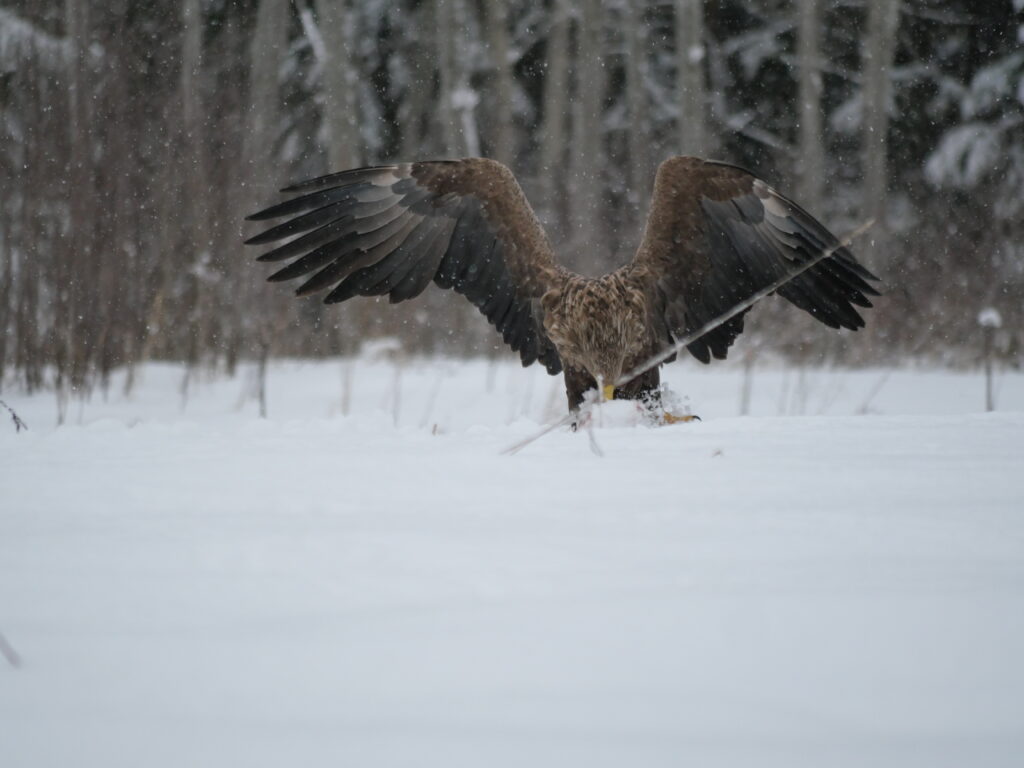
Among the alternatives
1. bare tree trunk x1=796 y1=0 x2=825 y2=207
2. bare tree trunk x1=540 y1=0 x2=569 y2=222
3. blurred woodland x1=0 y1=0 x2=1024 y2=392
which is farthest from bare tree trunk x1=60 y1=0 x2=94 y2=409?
bare tree trunk x1=796 y1=0 x2=825 y2=207

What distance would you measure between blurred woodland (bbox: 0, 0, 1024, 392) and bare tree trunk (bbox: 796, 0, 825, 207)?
0.14 feet

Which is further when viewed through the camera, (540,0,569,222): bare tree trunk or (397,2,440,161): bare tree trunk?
(397,2,440,161): bare tree trunk

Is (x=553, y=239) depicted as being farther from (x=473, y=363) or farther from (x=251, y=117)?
(x=251, y=117)

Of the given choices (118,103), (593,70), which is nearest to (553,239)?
(593,70)

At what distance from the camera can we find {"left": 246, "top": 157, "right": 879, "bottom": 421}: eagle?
→ 3.25m

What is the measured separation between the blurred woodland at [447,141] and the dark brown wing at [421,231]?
4.72 feet

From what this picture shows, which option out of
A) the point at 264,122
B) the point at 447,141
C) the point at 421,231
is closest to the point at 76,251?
the point at 421,231

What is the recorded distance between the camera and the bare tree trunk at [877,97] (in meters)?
12.2

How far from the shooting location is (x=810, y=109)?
12633 millimetres

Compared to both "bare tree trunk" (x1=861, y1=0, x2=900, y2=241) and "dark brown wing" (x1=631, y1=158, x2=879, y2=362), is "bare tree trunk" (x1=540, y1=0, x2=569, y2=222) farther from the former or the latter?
"dark brown wing" (x1=631, y1=158, x2=879, y2=362)

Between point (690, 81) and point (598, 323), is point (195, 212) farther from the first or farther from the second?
point (690, 81)

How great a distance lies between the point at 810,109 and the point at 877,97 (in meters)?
0.93

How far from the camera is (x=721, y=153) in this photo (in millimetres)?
15906

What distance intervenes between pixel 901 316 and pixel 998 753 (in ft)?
31.4
